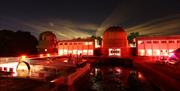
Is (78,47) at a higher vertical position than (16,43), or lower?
lower

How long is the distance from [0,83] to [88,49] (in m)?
47.4

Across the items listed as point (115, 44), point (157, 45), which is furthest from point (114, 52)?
point (157, 45)

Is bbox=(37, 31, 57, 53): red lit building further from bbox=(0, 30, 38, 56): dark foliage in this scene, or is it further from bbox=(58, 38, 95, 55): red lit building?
bbox=(0, 30, 38, 56): dark foliage

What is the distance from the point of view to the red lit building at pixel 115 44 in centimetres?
6669

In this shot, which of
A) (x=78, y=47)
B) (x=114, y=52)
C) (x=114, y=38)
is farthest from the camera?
(x=78, y=47)

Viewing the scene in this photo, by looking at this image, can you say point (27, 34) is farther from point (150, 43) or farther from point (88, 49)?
point (150, 43)

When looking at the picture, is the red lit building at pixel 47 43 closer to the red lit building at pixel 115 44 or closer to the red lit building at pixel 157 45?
the red lit building at pixel 115 44

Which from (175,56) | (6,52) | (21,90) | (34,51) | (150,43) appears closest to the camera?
(21,90)

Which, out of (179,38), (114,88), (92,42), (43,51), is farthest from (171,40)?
(43,51)

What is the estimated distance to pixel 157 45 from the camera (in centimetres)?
6097

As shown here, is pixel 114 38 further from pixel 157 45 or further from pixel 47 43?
pixel 47 43

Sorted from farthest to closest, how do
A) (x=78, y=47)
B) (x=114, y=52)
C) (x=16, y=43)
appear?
(x=16, y=43) → (x=78, y=47) → (x=114, y=52)

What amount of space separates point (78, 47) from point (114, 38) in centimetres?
1314

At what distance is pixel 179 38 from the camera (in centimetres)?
5791
